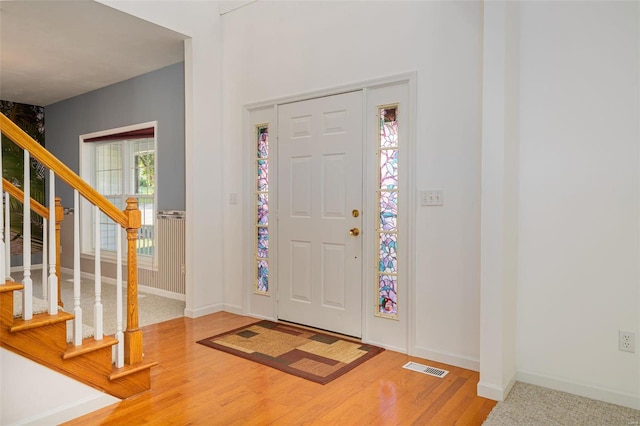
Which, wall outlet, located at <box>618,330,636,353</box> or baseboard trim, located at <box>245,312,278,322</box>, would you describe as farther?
baseboard trim, located at <box>245,312,278,322</box>

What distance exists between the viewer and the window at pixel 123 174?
5.46 m

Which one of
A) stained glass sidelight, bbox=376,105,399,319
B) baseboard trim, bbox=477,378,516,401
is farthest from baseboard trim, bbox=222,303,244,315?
baseboard trim, bbox=477,378,516,401

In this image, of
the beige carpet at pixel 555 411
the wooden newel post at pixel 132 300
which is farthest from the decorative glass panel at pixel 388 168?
the wooden newel post at pixel 132 300

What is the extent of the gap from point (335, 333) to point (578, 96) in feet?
7.97

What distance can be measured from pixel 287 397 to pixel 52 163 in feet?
5.88

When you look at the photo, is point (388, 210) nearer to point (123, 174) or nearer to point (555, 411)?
point (555, 411)

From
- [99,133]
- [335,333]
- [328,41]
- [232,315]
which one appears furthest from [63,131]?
[335,333]

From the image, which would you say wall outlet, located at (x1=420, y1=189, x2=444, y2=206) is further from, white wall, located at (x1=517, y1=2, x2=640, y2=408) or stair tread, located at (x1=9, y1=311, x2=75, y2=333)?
stair tread, located at (x1=9, y1=311, x2=75, y2=333)

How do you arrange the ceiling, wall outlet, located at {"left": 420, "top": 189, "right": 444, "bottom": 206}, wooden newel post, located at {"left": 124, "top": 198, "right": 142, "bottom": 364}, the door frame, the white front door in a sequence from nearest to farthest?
wooden newel post, located at {"left": 124, "top": 198, "right": 142, "bottom": 364}, wall outlet, located at {"left": 420, "top": 189, "right": 444, "bottom": 206}, the door frame, the white front door, the ceiling

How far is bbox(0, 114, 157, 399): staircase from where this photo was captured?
212 centimetres

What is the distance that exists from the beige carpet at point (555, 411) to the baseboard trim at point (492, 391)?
0.03 m

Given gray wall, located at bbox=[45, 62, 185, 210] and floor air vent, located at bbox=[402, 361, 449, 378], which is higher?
gray wall, located at bbox=[45, 62, 185, 210]

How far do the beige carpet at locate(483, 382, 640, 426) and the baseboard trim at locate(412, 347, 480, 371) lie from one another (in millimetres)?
340

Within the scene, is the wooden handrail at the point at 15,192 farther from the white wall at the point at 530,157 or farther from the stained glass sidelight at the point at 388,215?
the stained glass sidelight at the point at 388,215
